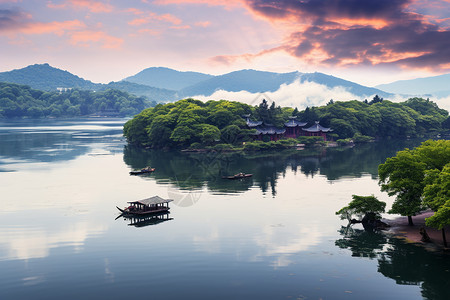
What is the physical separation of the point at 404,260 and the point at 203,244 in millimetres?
17530

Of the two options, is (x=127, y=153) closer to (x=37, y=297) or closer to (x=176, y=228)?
(x=176, y=228)

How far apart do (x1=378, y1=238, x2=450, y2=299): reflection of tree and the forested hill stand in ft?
271

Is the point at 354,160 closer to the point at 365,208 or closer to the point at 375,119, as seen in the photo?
the point at 365,208

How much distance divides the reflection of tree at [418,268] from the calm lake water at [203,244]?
3.2 inches

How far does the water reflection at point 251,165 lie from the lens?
7025 cm

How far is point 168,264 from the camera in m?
33.3

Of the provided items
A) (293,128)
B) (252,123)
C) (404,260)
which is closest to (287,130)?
(293,128)

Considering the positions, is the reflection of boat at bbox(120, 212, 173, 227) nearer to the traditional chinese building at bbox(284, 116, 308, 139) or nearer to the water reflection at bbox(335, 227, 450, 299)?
the water reflection at bbox(335, 227, 450, 299)

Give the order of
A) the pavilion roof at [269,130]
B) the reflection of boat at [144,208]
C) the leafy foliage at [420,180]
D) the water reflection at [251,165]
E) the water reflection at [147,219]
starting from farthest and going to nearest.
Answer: the pavilion roof at [269,130]
the water reflection at [251,165]
the reflection of boat at [144,208]
the water reflection at [147,219]
the leafy foliage at [420,180]

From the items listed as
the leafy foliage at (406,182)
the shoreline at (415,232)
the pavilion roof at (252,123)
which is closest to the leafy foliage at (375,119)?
the pavilion roof at (252,123)

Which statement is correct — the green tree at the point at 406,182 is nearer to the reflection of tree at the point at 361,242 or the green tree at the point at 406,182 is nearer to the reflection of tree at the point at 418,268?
the reflection of tree at the point at 361,242

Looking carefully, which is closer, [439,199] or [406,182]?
[439,199]

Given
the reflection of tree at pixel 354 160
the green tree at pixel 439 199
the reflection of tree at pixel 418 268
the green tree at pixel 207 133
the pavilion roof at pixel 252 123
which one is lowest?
the reflection of tree at pixel 418 268

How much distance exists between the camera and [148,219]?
48312mm
